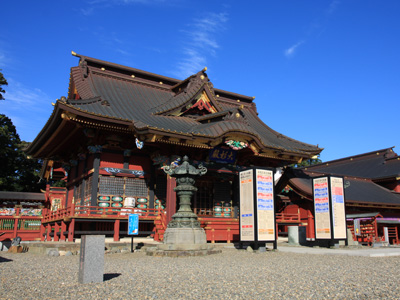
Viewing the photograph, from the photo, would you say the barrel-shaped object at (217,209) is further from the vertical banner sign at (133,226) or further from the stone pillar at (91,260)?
the stone pillar at (91,260)

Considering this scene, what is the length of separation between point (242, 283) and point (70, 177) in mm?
19816

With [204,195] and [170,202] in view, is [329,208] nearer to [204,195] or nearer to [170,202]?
[170,202]

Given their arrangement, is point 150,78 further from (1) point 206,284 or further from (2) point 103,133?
(1) point 206,284

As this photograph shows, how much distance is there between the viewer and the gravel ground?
5820mm

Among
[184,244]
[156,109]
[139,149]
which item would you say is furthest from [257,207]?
[156,109]

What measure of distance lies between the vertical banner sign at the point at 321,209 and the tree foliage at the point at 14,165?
24.3 meters

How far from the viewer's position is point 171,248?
1243cm

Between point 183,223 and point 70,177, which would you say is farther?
point 70,177

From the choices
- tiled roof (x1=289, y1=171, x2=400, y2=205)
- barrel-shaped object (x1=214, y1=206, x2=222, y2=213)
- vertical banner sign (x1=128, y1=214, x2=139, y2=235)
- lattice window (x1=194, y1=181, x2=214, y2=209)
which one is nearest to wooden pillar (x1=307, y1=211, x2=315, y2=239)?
tiled roof (x1=289, y1=171, x2=400, y2=205)

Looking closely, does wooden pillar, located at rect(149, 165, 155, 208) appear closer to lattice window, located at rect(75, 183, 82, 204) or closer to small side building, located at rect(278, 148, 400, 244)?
lattice window, located at rect(75, 183, 82, 204)

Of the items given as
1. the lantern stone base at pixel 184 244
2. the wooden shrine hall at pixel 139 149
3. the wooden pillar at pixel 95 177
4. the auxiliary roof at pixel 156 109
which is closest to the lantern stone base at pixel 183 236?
the lantern stone base at pixel 184 244

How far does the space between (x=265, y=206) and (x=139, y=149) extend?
8244 mm

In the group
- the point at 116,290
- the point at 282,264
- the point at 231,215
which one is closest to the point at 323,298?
the point at 116,290

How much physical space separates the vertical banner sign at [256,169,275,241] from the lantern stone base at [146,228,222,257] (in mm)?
1895
